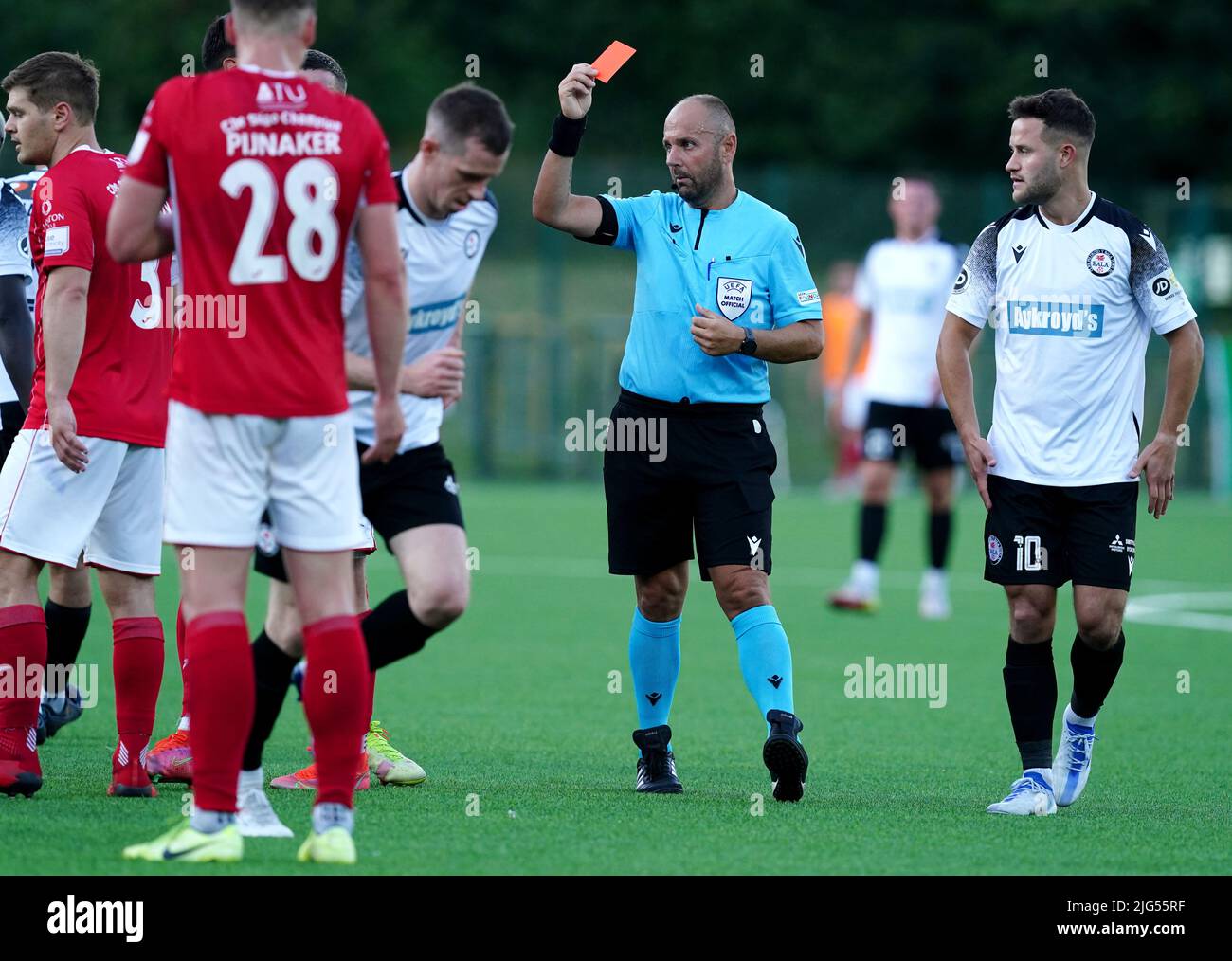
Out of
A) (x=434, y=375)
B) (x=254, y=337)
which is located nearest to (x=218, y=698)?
(x=254, y=337)

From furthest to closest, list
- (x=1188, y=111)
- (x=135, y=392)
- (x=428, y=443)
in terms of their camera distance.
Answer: (x=1188, y=111), (x=135, y=392), (x=428, y=443)

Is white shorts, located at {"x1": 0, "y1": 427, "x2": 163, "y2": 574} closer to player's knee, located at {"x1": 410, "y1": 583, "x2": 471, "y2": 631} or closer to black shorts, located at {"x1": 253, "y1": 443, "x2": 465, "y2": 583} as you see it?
black shorts, located at {"x1": 253, "y1": 443, "x2": 465, "y2": 583}

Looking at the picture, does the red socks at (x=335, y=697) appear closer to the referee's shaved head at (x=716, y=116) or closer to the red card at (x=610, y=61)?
the red card at (x=610, y=61)

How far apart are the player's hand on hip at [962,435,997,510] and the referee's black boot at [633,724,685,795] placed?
4.58 ft

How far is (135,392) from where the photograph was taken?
20.6ft

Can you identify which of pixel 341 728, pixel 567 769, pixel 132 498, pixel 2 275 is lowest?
pixel 567 769

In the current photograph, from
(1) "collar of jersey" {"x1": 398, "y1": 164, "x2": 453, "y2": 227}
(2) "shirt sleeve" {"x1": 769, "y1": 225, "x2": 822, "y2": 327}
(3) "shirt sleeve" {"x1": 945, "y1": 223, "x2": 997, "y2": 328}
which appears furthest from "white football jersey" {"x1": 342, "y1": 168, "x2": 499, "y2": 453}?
(3) "shirt sleeve" {"x1": 945, "y1": 223, "x2": 997, "y2": 328}

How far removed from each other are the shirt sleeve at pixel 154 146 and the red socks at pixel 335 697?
1221 millimetres

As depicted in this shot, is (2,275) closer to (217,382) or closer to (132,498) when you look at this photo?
(132,498)

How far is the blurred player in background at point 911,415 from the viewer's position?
12.8m

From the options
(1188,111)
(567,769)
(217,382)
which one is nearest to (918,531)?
(567,769)

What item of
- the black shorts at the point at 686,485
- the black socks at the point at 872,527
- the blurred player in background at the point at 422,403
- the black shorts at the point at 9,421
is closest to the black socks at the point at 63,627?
the black shorts at the point at 9,421
